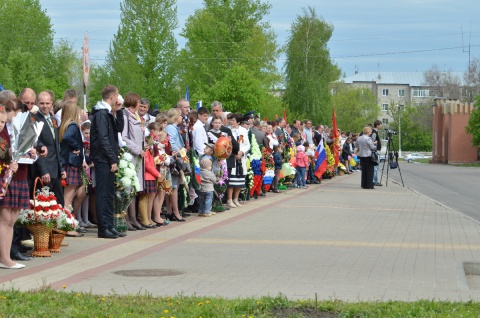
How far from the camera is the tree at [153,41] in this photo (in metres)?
80.2

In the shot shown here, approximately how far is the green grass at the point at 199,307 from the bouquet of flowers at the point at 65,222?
11.6 feet

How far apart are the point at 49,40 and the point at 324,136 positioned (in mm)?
53457

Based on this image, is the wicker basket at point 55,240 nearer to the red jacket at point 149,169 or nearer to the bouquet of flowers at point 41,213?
the bouquet of flowers at point 41,213

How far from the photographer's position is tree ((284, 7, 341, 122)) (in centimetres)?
9494

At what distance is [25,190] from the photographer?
11.2m

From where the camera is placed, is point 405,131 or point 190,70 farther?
point 405,131

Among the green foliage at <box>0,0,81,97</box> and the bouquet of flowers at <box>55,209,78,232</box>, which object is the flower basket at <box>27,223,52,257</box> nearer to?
the bouquet of flowers at <box>55,209,78,232</box>

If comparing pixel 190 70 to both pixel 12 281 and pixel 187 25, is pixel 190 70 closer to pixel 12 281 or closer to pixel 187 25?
pixel 187 25

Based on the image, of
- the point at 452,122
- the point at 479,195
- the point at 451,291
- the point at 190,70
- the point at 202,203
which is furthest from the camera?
the point at 452,122

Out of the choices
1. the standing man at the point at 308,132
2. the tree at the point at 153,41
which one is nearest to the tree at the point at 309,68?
the tree at the point at 153,41

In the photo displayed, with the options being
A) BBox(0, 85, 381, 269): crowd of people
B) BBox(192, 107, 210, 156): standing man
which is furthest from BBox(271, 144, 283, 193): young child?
BBox(192, 107, 210, 156): standing man

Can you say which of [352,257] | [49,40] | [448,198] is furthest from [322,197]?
[49,40]

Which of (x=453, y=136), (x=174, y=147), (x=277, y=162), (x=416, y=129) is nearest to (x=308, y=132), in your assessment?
(x=277, y=162)

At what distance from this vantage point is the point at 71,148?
14.7 meters
